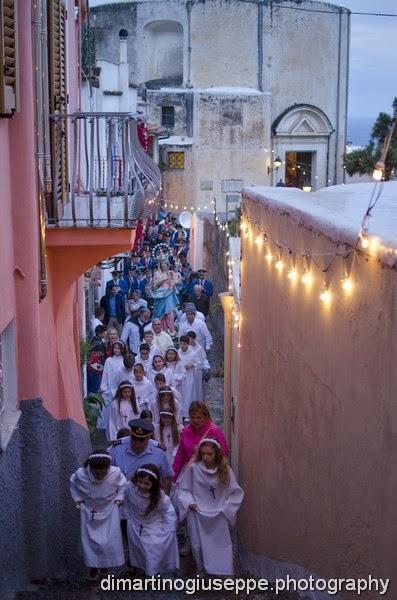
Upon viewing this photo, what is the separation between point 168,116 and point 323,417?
3711 cm

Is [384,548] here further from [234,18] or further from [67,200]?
[234,18]

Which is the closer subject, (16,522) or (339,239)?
(339,239)

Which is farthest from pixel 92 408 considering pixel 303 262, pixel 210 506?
pixel 303 262

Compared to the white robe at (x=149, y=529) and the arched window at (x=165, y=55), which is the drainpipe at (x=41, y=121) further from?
the arched window at (x=165, y=55)

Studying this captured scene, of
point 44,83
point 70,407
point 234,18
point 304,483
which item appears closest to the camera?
point 304,483

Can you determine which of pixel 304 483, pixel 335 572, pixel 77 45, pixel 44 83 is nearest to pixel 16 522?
pixel 304 483

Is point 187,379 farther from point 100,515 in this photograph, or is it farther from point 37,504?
point 37,504

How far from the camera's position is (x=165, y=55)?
1752 inches

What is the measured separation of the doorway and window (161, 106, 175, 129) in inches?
247

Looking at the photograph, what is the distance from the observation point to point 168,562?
813 cm

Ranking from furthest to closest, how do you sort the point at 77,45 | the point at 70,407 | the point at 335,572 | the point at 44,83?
the point at 77,45, the point at 70,407, the point at 44,83, the point at 335,572

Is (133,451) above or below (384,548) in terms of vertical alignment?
below

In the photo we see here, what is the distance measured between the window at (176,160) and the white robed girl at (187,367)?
2895cm

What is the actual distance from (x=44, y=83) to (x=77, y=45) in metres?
4.78
